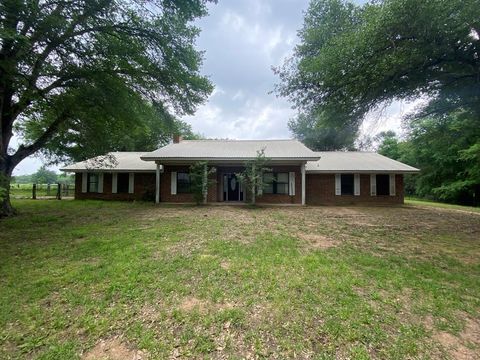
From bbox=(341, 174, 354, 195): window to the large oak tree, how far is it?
10531 mm

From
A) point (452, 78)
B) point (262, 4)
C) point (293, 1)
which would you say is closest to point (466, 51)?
point (452, 78)

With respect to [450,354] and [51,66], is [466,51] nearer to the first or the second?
[450,354]

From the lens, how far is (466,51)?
7.04 metres

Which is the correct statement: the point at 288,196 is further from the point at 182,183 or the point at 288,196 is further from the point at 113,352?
the point at 113,352

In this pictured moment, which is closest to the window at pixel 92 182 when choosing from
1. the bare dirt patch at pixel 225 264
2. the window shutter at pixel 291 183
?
the window shutter at pixel 291 183

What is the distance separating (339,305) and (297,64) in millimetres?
8290

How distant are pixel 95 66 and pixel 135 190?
939cm

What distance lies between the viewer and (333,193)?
16.1 meters

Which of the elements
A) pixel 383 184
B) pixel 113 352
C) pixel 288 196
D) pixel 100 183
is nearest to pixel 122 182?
Result: pixel 100 183

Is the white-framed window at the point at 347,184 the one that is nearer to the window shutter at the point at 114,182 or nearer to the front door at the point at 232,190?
the front door at the point at 232,190

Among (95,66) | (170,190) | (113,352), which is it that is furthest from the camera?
(170,190)

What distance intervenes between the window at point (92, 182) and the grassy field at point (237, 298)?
11.9 meters

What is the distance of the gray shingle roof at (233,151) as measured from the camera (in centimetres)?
1413

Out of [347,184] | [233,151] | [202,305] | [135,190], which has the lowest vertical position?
[202,305]
